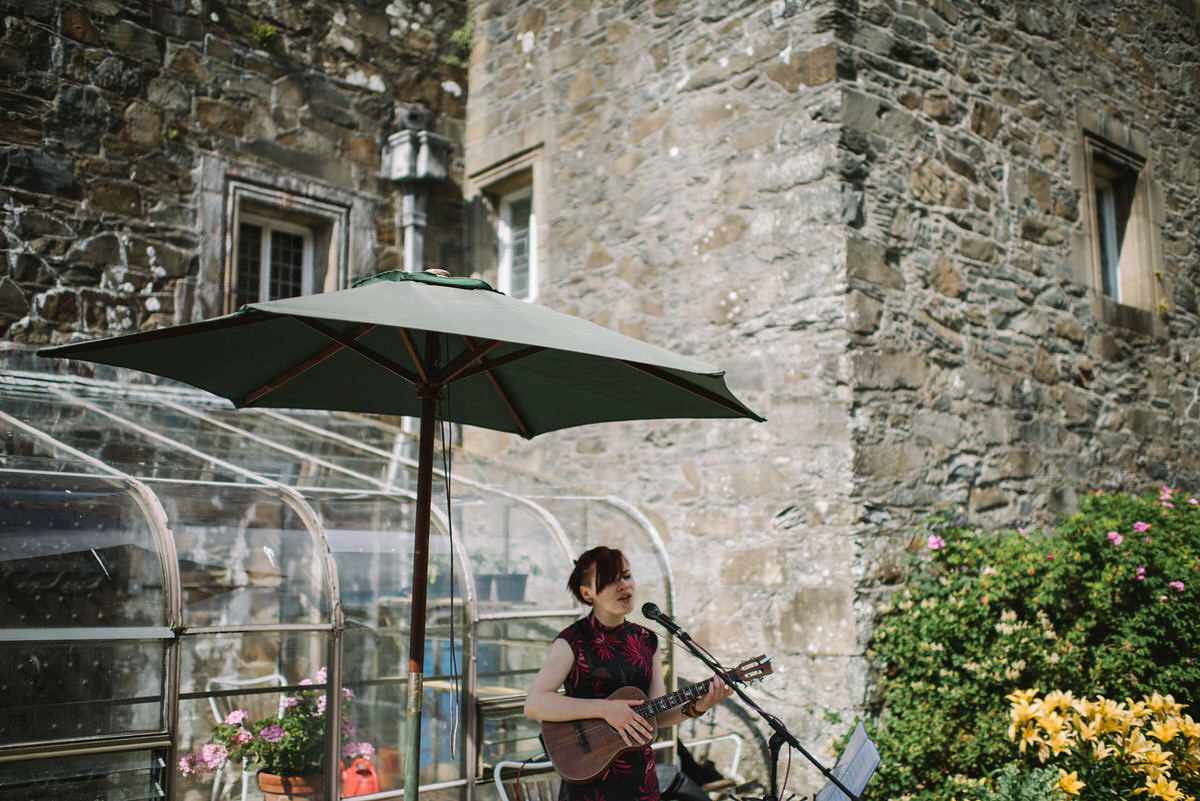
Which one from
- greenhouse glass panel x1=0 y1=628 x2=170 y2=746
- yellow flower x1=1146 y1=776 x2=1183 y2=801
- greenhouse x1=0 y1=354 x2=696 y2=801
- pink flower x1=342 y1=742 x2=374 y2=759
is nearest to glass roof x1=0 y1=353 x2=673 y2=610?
greenhouse x1=0 y1=354 x2=696 y2=801

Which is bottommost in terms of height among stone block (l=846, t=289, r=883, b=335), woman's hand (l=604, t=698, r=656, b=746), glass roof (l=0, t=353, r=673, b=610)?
woman's hand (l=604, t=698, r=656, b=746)

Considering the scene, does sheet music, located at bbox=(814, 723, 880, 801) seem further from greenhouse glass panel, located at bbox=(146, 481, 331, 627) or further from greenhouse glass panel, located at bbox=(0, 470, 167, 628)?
greenhouse glass panel, located at bbox=(0, 470, 167, 628)

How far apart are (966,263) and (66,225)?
17.7 feet

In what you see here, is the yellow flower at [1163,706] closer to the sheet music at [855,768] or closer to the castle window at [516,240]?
the sheet music at [855,768]

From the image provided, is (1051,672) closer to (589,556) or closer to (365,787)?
(589,556)

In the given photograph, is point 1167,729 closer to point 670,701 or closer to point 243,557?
point 670,701

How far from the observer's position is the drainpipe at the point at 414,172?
7645 millimetres

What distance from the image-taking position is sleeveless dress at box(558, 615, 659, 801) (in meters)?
3.40

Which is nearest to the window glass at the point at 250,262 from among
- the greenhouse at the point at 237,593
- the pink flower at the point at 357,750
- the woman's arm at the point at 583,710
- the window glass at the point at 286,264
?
the window glass at the point at 286,264

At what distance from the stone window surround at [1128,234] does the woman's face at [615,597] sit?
16.4 ft

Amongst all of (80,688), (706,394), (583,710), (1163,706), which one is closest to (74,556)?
(80,688)

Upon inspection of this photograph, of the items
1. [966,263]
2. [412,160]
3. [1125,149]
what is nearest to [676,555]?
[966,263]

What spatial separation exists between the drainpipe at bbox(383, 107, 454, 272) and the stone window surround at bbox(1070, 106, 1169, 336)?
4.53 meters

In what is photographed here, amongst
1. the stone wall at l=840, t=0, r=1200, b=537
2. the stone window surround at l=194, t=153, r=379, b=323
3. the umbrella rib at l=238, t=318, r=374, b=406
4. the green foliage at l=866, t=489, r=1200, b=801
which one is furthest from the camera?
the stone window surround at l=194, t=153, r=379, b=323
